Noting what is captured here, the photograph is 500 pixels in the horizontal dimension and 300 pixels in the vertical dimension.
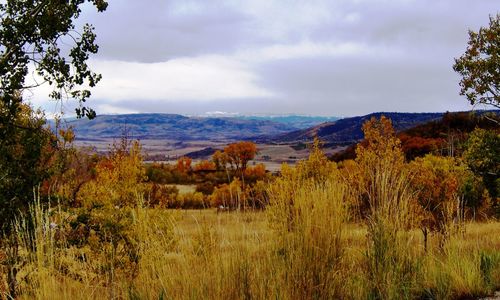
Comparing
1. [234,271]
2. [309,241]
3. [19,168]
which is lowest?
[234,271]

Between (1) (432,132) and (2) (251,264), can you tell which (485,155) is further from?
(1) (432,132)

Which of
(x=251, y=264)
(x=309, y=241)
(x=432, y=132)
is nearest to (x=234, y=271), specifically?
(x=251, y=264)

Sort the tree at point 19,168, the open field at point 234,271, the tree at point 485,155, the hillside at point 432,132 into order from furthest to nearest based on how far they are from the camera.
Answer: the hillside at point 432,132, the tree at point 485,155, the tree at point 19,168, the open field at point 234,271

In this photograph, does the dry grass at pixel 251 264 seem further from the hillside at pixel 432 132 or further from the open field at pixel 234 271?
the hillside at pixel 432 132

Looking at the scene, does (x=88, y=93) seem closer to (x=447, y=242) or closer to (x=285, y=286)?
(x=285, y=286)

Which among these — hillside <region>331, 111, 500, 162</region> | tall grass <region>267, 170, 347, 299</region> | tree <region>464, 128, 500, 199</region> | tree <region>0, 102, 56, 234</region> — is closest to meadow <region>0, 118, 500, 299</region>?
tall grass <region>267, 170, 347, 299</region>

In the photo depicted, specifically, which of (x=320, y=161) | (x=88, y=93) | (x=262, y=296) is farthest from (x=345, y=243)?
(x=320, y=161)

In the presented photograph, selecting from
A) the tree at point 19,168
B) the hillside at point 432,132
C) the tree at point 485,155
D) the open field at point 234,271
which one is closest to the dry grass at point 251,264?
the open field at point 234,271

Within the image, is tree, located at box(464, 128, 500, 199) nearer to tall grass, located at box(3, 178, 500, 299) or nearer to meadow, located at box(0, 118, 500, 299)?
meadow, located at box(0, 118, 500, 299)

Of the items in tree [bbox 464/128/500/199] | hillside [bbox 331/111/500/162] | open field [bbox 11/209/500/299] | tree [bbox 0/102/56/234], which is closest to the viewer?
open field [bbox 11/209/500/299]

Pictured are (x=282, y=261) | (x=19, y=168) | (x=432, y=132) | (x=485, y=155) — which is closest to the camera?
(x=282, y=261)

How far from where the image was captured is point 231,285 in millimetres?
4508

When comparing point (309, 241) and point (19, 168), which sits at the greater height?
point (19, 168)

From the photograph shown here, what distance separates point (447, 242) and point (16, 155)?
Result: 28.1 ft
